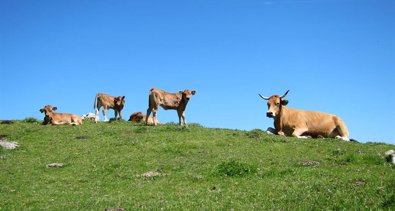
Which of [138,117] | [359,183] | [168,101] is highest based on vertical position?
[168,101]

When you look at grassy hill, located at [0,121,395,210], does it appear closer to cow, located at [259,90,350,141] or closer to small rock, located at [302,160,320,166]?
small rock, located at [302,160,320,166]

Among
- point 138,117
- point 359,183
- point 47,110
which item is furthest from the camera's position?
point 138,117

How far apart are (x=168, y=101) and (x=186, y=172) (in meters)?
16.8

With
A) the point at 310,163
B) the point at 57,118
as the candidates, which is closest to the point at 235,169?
the point at 310,163

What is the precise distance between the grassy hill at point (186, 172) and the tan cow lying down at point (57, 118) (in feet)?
18.0

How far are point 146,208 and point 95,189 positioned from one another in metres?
5.27

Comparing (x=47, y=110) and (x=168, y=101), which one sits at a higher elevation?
(x=168, y=101)

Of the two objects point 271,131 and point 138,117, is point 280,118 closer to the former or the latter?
point 271,131

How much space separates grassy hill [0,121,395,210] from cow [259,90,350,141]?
1689mm

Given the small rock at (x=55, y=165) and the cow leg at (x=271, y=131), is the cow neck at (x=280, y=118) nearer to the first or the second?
the cow leg at (x=271, y=131)

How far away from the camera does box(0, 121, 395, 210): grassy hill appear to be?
1268 cm

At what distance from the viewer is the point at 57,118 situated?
37594 millimetres

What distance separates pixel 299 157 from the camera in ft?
72.7

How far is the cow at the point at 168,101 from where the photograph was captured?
35344mm
